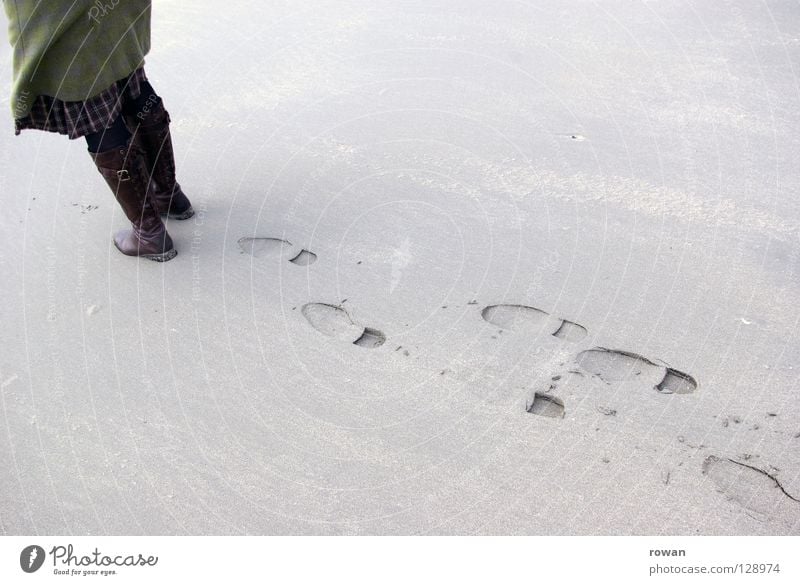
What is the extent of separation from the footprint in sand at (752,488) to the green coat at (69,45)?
86.7 inches

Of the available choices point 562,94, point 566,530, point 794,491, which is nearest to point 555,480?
point 566,530

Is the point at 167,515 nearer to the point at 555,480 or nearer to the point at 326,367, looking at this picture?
the point at 326,367

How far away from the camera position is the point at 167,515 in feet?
7.44

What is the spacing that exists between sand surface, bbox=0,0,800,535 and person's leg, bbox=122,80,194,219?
0.44 feet

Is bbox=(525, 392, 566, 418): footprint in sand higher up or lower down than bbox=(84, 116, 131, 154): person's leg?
lower down

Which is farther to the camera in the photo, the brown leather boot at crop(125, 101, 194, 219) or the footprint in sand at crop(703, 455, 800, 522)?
the brown leather boot at crop(125, 101, 194, 219)

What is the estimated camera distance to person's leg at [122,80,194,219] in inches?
120

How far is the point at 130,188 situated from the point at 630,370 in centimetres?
182

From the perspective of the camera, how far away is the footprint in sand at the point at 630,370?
2564 mm

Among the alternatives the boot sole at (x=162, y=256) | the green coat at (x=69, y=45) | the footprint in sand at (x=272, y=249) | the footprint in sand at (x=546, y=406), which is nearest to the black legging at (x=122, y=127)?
the green coat at (x=69, y=45)

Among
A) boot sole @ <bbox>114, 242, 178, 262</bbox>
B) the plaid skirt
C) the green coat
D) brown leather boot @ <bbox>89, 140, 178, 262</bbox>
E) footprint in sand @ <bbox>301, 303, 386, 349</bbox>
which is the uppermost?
the green coat

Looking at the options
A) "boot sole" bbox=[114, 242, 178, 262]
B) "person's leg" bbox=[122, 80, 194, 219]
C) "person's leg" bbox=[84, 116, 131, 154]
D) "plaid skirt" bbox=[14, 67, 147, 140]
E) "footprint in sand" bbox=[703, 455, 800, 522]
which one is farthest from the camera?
"boot sole" bbox=[114, 242, 178, 262]

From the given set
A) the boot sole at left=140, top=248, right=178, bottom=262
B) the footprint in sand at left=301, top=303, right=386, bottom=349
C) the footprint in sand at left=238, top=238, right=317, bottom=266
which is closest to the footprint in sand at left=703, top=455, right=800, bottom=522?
the footprint in sand at left=301, top=303, right=386, bottom=349

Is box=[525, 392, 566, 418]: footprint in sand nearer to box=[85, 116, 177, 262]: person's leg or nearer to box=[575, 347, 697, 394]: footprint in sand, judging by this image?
box=[575, 347, 697, 394]: footprint in sand
